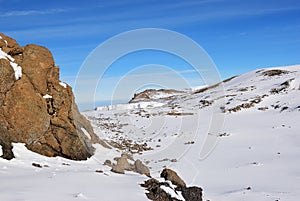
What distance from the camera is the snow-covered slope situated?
9.82 meters

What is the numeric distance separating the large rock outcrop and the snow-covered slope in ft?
2.23

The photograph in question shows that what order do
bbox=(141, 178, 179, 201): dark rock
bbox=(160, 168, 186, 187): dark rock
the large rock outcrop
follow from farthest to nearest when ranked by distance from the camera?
the large rock outcrop < bbox=(160, 168, 186, 187): dark rock < bbox=(141, 178, 179, 201): dark rock

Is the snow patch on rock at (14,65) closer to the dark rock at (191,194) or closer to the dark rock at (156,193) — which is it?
the dark rock at (156,193)

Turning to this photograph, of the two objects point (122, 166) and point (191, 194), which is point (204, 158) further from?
point (191, 194)

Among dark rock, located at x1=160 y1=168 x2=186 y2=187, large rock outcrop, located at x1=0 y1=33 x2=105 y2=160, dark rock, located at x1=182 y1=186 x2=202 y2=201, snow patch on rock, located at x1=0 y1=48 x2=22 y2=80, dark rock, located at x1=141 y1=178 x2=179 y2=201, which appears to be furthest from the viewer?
snow patch on rock, located at x1=0 y1=48 x2=22 y2=80

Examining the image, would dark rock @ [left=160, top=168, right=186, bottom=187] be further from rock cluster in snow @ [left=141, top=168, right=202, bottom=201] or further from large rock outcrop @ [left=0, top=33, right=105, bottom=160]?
large rock outcrop @ [left=0, top=33, right=105, bottom=160]

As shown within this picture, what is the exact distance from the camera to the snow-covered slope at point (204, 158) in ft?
32.2

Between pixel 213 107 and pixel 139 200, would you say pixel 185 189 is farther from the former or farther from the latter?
pixel 213 107

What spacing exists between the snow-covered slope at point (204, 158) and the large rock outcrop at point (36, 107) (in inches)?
26.8

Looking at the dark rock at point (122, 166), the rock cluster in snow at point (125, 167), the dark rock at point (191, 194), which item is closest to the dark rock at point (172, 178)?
the dark rock at point (191, 194)

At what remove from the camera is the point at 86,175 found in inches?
446

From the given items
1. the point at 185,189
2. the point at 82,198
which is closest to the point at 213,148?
Result: the point at 185,189

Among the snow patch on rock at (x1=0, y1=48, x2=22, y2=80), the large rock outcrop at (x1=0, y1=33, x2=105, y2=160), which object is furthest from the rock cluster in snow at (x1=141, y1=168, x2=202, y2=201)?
the snow patch on rock at (x1=0, y1=48, x2=22, y2=80)

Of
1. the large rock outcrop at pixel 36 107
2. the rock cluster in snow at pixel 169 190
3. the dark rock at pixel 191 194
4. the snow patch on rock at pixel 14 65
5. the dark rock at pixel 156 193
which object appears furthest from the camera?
the snow patch on rock at pixel 14 65
